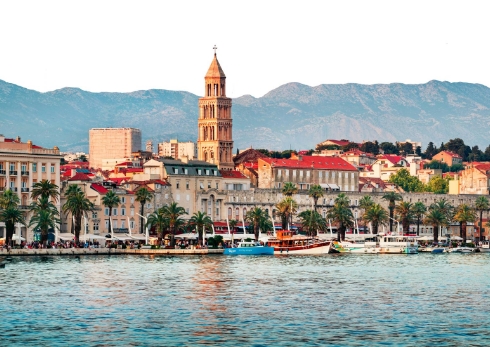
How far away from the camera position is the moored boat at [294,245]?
516ft

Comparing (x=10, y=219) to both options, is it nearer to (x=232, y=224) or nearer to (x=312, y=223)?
(x=232, y=224)

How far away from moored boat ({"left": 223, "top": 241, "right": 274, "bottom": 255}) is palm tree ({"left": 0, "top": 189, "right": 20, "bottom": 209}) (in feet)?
88.8

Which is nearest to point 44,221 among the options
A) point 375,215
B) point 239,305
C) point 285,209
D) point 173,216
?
point 173,216

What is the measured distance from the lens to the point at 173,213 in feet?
535

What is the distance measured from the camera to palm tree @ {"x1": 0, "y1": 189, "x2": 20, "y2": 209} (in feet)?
479

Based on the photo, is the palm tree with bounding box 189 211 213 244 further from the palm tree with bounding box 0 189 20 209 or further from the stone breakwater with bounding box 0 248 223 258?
the palm tree with bounding box 0 189 20 209

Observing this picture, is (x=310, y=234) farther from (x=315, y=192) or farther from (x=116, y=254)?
(x=116, y=254)

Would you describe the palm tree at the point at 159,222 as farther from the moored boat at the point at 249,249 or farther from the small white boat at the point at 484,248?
the small white boat at the point at 484,248

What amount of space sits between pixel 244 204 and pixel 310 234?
62.6 ft

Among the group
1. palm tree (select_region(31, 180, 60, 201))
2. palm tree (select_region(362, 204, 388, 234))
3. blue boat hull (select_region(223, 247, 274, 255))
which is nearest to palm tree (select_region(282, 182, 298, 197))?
palm tree (select_region(362, 204, 388, 234))

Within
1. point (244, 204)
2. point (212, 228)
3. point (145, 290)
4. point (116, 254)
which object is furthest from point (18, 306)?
point (244, 204)

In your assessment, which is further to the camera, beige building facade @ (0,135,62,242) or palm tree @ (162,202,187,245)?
palm tree @ (162,202,187,245)

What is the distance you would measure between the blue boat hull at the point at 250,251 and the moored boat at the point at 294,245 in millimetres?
901

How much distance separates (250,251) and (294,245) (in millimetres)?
6849
